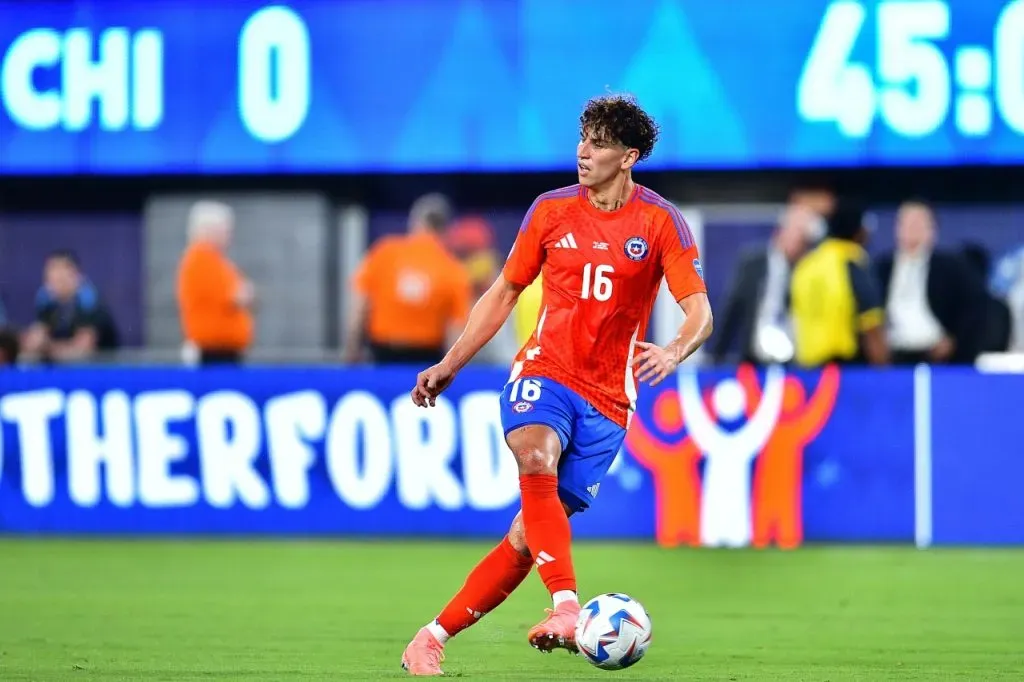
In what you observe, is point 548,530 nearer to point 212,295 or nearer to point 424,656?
point 424,656

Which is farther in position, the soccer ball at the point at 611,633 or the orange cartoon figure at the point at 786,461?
the orange cartoon figure at the point at 786,461

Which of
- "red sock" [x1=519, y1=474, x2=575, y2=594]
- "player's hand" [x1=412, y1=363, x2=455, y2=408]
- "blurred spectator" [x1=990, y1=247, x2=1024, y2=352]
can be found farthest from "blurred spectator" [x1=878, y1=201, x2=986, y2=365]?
"red sock" [x1=519, y1=474, x2=575, y2=594]

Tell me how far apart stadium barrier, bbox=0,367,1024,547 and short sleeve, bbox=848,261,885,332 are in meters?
0.47

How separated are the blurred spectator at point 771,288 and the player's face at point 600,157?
6.29 metres

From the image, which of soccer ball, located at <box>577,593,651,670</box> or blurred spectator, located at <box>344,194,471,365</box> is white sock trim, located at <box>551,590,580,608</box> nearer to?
soccer ball, located at <box>577,593,651,670</box>

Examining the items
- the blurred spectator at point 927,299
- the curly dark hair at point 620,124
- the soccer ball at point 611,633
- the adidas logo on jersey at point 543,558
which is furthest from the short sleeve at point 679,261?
the blurred spectator at point 927,299

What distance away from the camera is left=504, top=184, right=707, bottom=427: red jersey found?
19.4ft

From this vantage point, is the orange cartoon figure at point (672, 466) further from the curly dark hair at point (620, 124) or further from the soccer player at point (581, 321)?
the curly dark hair at point (620, 124)

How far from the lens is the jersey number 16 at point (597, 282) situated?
590 centimetres

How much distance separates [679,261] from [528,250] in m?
0.52

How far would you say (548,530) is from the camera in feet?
18.6

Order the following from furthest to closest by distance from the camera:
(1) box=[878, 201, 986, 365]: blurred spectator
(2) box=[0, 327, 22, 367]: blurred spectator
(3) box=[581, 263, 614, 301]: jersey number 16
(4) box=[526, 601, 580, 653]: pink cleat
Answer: (2) box=[0, 327, 22, 367]: blurred spectator < (1) box=[878, 201, 986, 365]: blurred spectator < (3) box=[581, 263, 614, 301]: jersey number 16 < (4) box=[526, 601, 580, 653]: pink cleat

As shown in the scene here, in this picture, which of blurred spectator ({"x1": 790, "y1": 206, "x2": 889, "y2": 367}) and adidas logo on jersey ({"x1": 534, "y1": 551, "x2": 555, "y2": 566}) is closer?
adidas logo on jersey ({"x1": 534, "y1": 551, "x2": 555, "y2": 566})

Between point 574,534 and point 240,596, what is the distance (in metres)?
3.55
